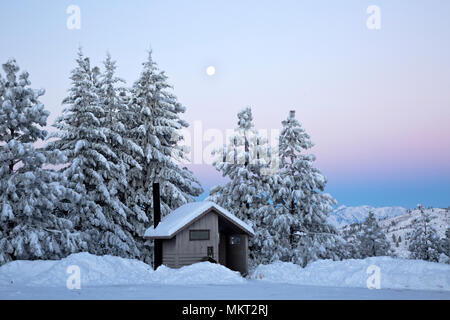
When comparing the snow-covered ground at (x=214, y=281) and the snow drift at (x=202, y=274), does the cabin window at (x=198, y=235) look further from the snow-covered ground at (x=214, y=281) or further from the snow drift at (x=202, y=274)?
the snow-covered ground at (x=214, y=281)

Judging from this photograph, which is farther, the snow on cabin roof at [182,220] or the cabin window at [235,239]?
the cabin window at [235,239]

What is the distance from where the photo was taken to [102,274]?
2270 cm

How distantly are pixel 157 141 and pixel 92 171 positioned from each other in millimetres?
6136

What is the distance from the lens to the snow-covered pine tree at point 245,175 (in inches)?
1448

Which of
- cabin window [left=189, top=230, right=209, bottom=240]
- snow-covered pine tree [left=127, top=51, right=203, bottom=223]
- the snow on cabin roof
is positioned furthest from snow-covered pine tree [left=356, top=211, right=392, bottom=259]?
cabin window [left=189, top=230, right=209, bottom=240]

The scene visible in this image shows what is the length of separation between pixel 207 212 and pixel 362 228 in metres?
31.0

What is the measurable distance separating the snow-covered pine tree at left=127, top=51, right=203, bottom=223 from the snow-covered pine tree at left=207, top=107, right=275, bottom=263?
118 inches

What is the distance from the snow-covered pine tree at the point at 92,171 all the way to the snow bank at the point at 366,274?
11.5 meters

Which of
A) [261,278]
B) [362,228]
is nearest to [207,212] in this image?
[261,278]

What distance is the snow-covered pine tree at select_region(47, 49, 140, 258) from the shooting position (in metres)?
31.8

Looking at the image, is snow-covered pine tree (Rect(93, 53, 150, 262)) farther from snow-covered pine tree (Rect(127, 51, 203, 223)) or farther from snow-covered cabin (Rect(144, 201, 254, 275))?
snow-covered cabin (Rect(144, 201, 254, 275))

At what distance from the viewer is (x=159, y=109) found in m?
37.8

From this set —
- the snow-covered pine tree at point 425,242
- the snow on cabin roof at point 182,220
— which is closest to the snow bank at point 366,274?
the snow on cabin roof at point 182,220
